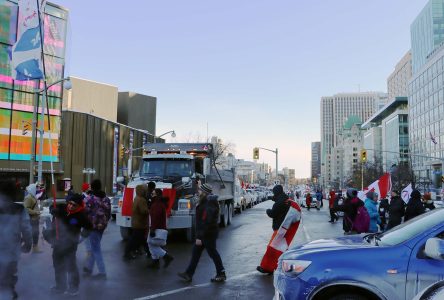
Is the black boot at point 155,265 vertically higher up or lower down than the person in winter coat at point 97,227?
lower down

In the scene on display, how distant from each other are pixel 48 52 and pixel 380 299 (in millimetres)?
50236

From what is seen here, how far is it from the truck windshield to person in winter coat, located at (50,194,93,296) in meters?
7.71

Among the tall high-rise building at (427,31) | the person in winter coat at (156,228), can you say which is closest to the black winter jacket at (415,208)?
the person in winter coat at (156,228)

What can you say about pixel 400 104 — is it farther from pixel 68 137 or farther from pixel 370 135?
pixel 68 137

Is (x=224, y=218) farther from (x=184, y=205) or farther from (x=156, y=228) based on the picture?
(x=156, y=228)

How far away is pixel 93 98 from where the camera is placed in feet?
263

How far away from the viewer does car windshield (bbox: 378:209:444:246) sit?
15.6ft

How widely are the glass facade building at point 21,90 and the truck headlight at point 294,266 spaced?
44.0 metres

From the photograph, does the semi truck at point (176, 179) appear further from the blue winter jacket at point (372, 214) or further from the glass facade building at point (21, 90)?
the glass facade building at point (21, 90)

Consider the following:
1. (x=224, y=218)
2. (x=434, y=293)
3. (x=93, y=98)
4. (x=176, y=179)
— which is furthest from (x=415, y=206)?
(x=93, y=98)

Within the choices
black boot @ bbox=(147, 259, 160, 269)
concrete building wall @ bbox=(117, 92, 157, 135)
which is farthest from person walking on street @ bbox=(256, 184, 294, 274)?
concrete building wall @ bbox=(117, 92, 157, 135)

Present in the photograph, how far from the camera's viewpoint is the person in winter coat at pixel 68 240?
286 inches

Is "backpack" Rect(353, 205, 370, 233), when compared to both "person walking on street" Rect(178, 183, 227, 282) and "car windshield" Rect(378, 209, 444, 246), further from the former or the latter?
"car windshield" Rect(378, 209, 444, 246)

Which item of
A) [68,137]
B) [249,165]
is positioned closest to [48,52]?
[68,137]
